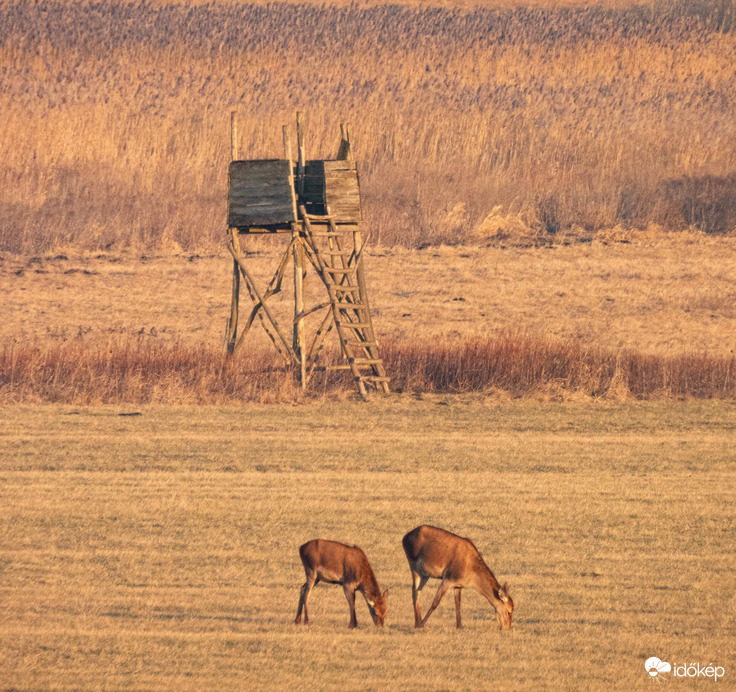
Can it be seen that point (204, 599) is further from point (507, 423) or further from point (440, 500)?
point (507, 423)

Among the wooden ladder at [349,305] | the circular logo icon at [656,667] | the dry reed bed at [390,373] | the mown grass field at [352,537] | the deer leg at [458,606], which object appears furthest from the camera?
the wooden ladder at [349,305]

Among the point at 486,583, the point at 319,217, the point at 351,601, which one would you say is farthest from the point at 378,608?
the point at 319,217

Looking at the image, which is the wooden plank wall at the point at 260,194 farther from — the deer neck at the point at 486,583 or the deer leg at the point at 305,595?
the deer neck at the point at 486,583

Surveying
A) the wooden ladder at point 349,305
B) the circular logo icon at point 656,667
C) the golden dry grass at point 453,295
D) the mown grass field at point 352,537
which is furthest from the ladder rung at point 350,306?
the circular logo icon at point 656,667

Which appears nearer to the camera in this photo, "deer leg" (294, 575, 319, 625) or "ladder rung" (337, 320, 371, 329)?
"deer leg" (294, 575, 319, 625)

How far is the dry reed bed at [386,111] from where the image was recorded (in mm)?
33625

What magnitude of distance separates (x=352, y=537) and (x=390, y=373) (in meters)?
11.2

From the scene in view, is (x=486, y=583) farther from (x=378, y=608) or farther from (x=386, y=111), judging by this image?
(x=386, y=111)

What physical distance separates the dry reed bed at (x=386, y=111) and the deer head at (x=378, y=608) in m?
23.3

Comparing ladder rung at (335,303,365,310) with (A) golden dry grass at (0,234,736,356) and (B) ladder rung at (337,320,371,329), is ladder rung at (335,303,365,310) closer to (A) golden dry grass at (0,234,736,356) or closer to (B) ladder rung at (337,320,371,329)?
(B) ladder rung at (337,320,371,329)

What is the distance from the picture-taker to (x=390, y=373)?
23.5m

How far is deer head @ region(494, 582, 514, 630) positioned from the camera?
352 inches

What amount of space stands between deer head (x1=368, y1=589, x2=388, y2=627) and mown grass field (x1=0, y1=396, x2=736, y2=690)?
4.8 inches

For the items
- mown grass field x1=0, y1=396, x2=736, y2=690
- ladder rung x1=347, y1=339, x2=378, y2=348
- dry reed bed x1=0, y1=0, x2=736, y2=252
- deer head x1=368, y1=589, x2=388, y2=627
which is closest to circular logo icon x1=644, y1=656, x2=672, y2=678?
mown grass field x1=0, y1=396, x2=736, y2=690
